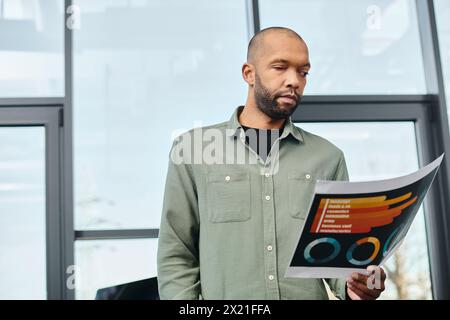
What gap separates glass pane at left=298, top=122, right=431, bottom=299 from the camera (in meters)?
2.68

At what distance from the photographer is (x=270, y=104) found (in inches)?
54.4

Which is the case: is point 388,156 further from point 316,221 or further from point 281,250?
point 316,221

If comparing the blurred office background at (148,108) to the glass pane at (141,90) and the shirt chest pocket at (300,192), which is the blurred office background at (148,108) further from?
the shirt chest pocket at (300,192)

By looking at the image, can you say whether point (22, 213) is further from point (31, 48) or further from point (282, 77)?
point (282, 77)

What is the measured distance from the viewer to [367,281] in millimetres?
1175

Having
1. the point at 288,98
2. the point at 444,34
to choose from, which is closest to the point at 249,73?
the point at 288,98

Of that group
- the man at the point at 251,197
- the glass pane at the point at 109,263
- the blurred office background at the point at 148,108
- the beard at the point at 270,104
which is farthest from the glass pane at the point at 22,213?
the beard at the point at 270,104

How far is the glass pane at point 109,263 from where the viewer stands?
2516 mm

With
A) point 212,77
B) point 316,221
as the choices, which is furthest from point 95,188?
point 316,221

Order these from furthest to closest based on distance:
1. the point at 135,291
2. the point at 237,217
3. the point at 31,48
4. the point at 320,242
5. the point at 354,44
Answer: the point at 354,44 → the point at 31,48 → the point at 135,291 → the point at 237,217 → the point at 320,242

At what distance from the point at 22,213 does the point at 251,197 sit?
151 cm

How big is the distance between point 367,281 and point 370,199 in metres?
0.18

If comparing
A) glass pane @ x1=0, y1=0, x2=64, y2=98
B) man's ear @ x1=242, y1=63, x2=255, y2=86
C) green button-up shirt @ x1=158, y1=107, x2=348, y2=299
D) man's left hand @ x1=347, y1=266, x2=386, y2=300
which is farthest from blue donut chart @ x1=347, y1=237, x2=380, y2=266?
glass pane @ x1=0, y1=0, x2=64, y2=98

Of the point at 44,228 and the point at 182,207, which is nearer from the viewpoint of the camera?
the point at 182,207
